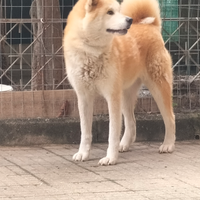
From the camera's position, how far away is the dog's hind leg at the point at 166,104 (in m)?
5.97

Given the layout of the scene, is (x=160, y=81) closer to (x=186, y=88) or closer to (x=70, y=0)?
(x=186, y=88)

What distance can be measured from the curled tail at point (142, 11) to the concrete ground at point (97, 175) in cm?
154

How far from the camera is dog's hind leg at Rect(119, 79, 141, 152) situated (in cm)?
616

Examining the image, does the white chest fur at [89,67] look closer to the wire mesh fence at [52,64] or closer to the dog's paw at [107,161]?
the dog's paw at [107,161]

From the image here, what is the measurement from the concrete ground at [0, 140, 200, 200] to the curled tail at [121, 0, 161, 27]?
154 centimetres

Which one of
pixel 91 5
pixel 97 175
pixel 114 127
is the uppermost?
pixel 91 5

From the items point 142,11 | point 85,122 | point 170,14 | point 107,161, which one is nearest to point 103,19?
point 142,11

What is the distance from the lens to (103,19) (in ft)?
16.7

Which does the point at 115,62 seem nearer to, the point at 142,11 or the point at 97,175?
the point at 142,11

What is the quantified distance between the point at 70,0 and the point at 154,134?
8.70 ft

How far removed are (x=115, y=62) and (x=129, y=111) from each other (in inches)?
40.5

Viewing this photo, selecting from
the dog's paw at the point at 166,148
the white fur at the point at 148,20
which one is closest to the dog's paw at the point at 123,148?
the dog's paw at the point at 166,148

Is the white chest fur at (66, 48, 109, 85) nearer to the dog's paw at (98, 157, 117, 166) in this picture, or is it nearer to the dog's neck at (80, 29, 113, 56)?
the dog's neck at (80, 29, 113, 56)

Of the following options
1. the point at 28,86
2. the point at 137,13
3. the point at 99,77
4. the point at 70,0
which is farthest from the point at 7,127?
the point at 70,0
